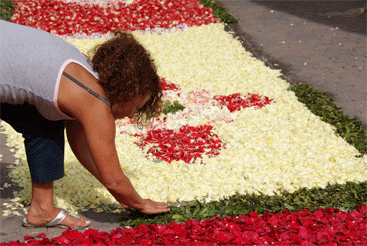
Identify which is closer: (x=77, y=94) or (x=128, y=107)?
(x=77, y=94)

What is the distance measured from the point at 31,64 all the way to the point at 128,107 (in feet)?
2.11

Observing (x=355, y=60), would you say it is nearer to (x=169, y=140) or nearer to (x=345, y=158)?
(x=345, y=158)

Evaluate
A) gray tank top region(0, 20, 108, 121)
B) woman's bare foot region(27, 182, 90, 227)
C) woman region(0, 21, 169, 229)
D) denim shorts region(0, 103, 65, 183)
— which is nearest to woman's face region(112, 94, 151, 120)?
woman region(0, 21, 169, 229)

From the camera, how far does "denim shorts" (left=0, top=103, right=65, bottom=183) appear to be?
8.93 ft

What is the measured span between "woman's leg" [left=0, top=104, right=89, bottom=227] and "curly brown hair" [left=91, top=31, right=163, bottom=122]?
0.66 meters

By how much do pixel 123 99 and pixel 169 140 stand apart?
2.29m

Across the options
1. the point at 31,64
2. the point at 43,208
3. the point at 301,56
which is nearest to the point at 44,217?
the point at 43,208

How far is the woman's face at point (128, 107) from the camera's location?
249 cm

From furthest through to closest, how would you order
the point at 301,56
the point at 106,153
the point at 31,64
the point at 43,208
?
the point at 301,56 < the point at 43,208 < the point at 106,153 < the point at 31,64

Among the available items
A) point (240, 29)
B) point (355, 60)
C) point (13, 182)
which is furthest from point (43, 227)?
point (240, 29)

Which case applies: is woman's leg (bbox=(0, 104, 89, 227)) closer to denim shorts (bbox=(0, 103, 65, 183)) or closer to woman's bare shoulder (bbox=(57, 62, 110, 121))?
denim shorts (bbox=(0, 103, 65, 183))

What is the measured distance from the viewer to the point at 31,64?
2.29 meters

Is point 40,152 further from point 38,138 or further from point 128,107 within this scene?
point 128,107

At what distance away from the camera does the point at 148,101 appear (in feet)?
8.82
